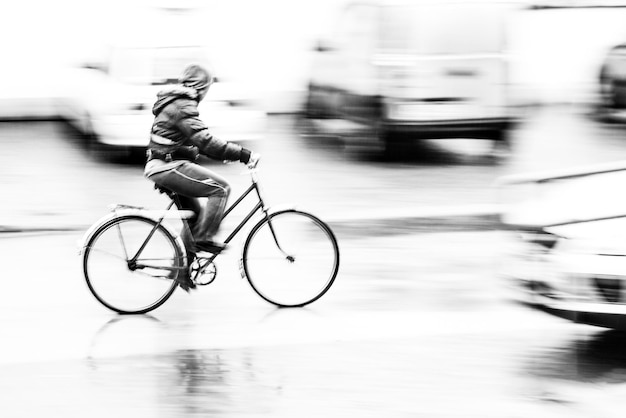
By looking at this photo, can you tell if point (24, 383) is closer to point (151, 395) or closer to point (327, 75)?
point (151, 395)

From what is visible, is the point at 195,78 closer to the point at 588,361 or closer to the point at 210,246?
the point at 210,246

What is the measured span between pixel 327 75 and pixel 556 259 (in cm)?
842

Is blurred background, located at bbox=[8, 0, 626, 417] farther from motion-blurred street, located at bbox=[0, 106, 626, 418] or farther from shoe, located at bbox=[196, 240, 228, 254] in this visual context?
shoe, located at bbox=[196, 240, 228, 254]

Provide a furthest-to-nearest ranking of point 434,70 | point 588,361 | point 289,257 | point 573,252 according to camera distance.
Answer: point 434,70
point 289,257
point 588,361
point 573,252

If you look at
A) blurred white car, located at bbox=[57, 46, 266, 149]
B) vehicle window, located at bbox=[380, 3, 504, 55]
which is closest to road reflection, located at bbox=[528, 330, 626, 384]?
vehicle window, located at bbox=[380, 3, 504, 55]

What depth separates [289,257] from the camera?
291 inches

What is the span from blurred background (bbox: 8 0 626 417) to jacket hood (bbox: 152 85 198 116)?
134 cm

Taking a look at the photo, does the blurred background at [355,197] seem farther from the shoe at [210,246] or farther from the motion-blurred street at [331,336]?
the shoe at [210,246]

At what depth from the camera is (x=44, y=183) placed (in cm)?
1182

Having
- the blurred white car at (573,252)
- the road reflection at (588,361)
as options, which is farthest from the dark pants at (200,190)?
the road reflection at (588,361)

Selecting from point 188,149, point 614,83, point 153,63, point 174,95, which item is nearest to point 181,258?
point 188,149

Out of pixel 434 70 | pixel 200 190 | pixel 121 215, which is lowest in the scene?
pixel 121 215

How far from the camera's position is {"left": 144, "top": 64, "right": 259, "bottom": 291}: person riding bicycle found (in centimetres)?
701

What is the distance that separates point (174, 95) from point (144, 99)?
544cm
